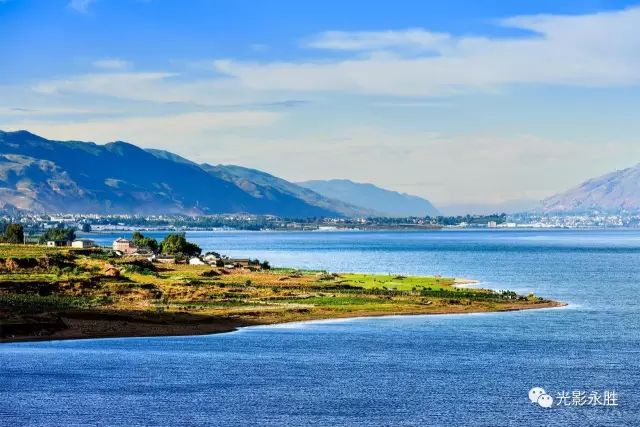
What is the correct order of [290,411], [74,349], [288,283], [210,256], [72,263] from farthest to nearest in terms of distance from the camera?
[210,256] → [72,263] → [288,283] → [74,349] → [290,411]

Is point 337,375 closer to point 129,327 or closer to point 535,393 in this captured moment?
point 535,393

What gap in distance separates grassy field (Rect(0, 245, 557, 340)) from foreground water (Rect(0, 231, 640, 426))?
19.7 ft

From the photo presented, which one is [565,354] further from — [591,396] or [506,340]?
[591,396]

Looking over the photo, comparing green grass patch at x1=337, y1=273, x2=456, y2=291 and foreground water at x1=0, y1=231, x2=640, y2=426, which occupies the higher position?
green grass patch at x1=337, y1=273, x2=456, y2=291

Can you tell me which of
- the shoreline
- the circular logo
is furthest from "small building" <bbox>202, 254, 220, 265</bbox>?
the circular logo

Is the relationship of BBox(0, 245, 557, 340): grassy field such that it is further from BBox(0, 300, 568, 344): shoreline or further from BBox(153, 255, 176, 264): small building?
BBox(153, 255, 176, 264): small building

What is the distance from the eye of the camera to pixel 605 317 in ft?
329

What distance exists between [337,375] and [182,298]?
49.9m

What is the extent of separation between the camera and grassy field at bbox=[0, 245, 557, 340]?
90625 mm

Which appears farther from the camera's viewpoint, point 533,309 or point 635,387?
point 533,309

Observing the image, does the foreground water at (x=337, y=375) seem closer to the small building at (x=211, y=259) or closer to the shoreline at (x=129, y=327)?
the shoreline at (x=129, y=327)

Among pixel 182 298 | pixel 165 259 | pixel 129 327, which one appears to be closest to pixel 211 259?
pixel 165 259

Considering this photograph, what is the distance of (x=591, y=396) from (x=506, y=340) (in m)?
24.1

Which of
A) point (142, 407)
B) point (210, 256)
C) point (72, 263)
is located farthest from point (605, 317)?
point (210, 256)
